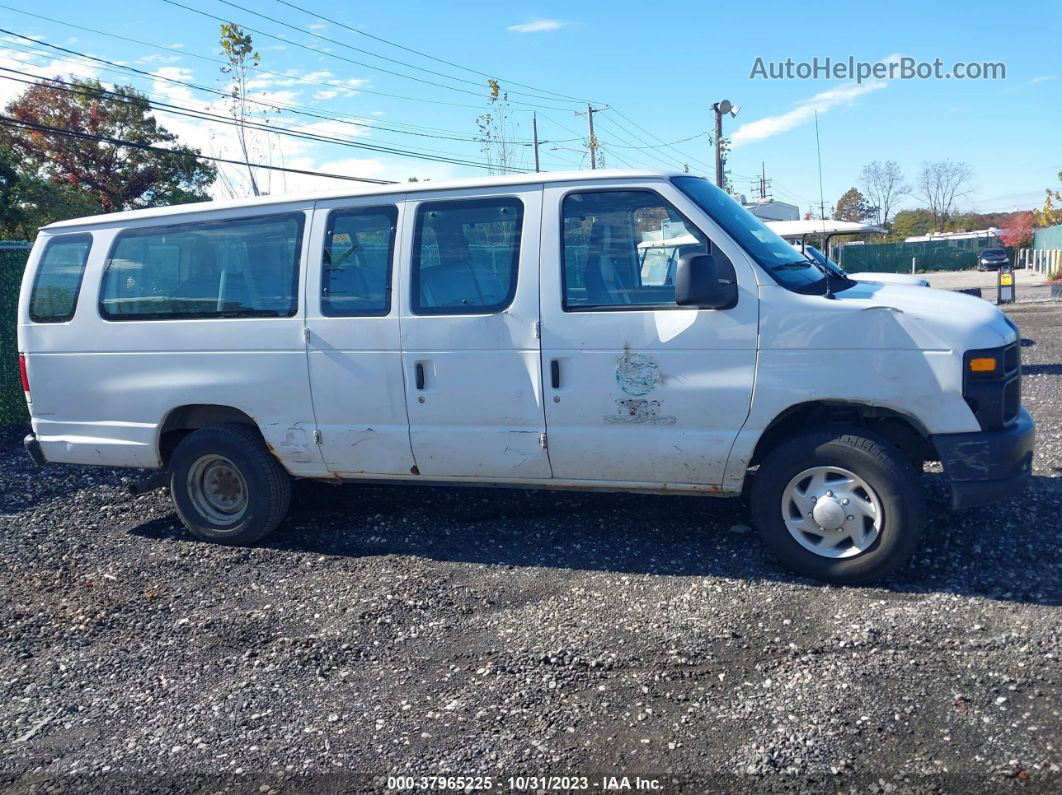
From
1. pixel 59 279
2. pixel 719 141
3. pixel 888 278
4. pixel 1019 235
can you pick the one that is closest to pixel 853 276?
pixel 888 278

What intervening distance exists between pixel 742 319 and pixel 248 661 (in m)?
3.00

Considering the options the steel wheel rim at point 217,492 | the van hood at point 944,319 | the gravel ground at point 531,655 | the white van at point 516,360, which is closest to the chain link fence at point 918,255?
the van hood at point 944,319

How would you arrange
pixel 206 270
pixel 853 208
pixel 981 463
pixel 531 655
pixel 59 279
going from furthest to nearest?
pixel 853 208 < pixel 59 279 < pixel 206 270 < pixel 981 463 < pixel 531 655

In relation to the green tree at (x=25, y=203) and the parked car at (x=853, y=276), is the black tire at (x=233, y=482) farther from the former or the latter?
the green tree at (x=25, y=203)

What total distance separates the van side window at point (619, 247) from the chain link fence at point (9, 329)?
23.4 feet

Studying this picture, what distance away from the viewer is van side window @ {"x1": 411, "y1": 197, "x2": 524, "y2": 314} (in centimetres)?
508

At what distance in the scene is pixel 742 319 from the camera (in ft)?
15.2

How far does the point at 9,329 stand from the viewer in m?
9.41

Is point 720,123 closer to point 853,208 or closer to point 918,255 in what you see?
point 918,255

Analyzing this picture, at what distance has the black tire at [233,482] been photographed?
5715 millimetres

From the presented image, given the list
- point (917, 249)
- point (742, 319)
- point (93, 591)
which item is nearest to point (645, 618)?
point (742, 319)

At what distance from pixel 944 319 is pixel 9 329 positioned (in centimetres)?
910

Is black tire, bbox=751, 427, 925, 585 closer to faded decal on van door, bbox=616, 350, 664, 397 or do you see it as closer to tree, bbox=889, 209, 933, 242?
faded decal on van door, bbox=616, 350, 664, 397

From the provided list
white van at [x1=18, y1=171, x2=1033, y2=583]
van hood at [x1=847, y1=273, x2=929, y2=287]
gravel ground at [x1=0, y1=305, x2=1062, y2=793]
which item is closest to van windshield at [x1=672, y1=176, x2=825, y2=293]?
white van at [x1=18, y1=171, x2=1033, y2=583]
